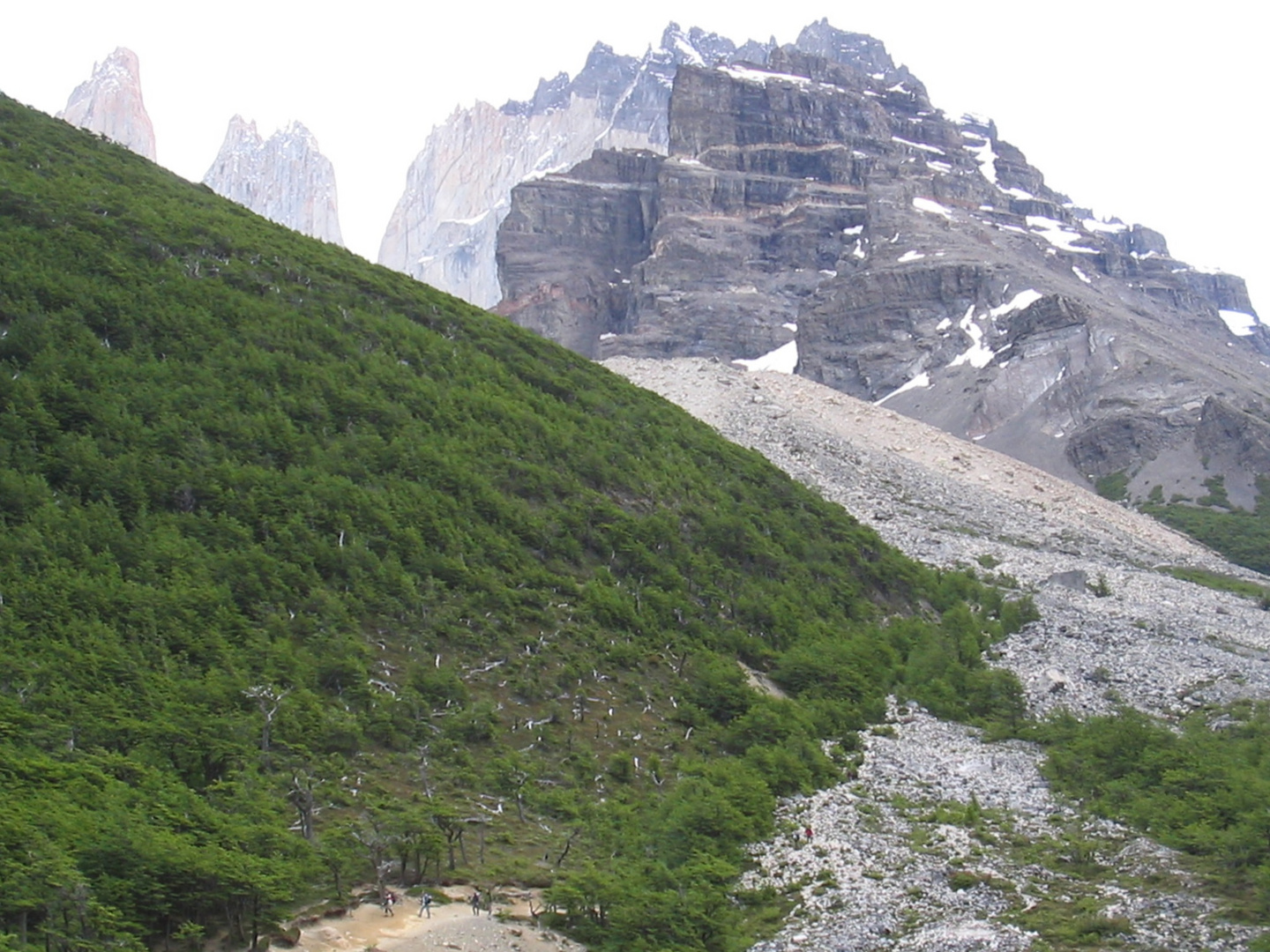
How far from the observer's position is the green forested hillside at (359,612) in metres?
23.7

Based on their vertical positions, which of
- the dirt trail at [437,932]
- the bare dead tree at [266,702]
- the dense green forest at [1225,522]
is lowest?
the dirt trail at [437,932]

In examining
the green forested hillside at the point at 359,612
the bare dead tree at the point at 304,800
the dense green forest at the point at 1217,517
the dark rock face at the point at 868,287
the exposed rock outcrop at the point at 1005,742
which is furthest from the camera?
the dark rock face at the point at 868,287

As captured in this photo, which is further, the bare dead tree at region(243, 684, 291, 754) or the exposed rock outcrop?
the bare dead tree at region(243, 684, 291, 754)

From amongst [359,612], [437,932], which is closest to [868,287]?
[359,612]

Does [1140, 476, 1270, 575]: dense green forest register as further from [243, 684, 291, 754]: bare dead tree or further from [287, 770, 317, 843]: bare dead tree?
[287, 770, 317, 843]: bare dead tree

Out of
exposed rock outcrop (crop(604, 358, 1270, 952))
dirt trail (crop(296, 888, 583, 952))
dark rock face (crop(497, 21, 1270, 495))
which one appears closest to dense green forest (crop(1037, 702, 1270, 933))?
exposed rock outcrop (crop(604, 358, 1270, 952))

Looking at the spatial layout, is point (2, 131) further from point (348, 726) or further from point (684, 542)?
point (348, 726)

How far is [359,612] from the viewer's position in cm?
3400

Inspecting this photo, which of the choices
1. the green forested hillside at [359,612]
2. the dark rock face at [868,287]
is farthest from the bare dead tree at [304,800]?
the dark rock face at [868,287]

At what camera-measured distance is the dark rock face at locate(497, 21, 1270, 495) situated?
124000 mm

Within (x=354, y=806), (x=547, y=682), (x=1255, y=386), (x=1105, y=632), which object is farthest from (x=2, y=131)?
(x=1255, y=386)

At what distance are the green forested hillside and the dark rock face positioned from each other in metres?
76.1

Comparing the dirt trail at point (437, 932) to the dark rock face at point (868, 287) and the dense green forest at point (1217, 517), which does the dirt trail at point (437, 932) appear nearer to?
the dense green forest at point (1217, 517)

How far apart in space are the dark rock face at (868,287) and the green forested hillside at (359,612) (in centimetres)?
7606
